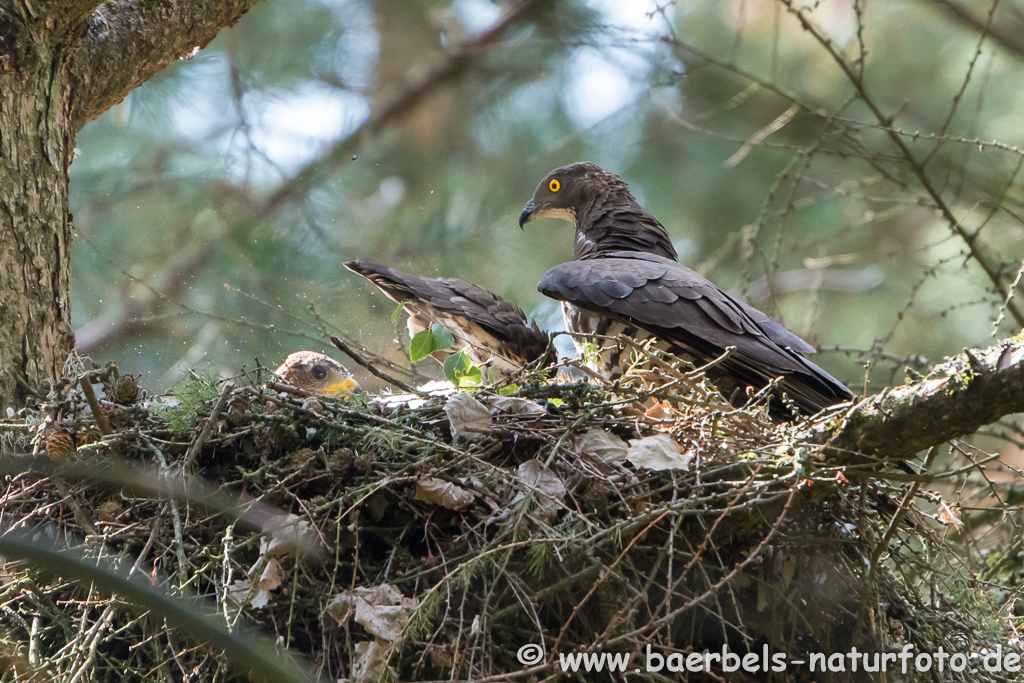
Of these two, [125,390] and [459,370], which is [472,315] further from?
[125,390]

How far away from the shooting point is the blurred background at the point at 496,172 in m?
5.61

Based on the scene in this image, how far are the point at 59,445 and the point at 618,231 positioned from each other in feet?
10.0

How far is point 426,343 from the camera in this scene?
3.52 meters

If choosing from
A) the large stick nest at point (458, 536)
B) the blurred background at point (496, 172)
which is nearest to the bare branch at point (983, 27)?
the blurred background at point (496, 172)

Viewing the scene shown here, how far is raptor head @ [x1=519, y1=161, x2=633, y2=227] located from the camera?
193 inches

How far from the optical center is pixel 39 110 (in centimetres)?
289

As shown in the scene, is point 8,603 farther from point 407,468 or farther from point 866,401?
point 866,401

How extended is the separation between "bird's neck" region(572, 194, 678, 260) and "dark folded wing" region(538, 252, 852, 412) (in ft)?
2.21

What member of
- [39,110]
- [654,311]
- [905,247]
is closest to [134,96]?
[39,110]

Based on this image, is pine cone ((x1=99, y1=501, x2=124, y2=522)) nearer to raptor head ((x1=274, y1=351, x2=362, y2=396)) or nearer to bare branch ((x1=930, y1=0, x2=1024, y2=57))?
raptor head ((x1=274, y1=351, x2=362, y2=396))

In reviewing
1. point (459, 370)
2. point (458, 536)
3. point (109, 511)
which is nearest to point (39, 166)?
point (109, 511)

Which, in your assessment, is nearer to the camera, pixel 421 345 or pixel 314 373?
pixel 421 345

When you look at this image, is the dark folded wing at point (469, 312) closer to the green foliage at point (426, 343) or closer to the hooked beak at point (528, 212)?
the green foliage at point (426, 343)

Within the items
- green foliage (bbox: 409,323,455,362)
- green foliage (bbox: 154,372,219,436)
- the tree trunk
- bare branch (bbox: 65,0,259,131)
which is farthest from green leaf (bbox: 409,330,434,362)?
bare branch (bbox: 65,0,259,131)
